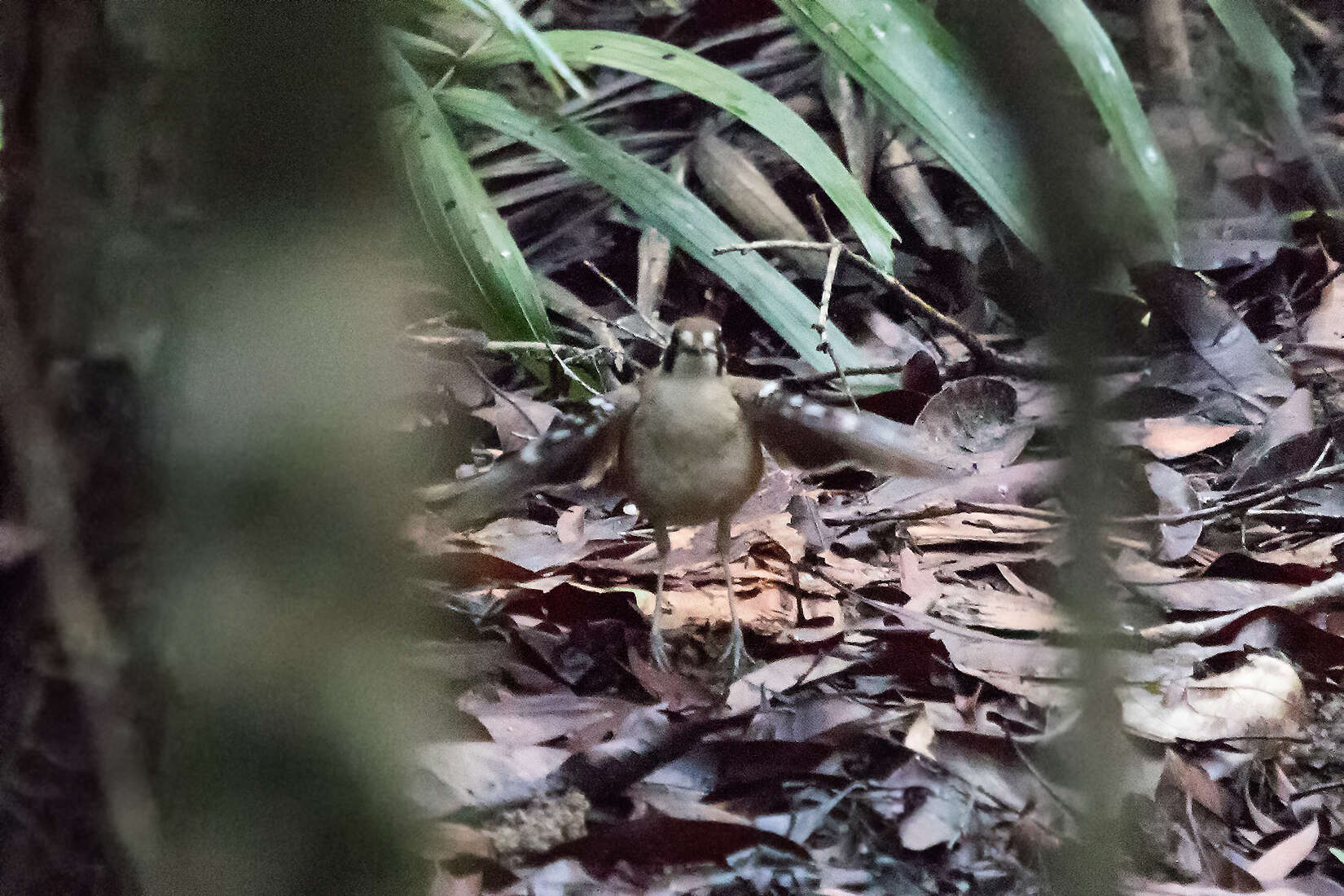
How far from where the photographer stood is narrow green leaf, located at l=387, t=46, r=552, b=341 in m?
3.89

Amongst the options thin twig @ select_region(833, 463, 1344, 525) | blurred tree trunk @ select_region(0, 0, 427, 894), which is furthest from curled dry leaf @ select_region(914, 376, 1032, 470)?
blurred tree trunk @ select_region(0, 0, 427, 894)

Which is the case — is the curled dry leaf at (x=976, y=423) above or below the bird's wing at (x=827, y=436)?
below

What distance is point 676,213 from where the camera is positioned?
422 centimetres

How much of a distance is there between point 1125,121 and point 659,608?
5.21ft

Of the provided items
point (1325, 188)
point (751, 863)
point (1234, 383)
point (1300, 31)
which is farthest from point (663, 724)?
point (1300, 31)

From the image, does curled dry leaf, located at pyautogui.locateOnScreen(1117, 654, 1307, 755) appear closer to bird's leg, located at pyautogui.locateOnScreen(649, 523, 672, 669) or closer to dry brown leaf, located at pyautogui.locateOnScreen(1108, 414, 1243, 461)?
bird's leg, located at pyautogui.locateOnScreen(649, 523, 672, 669)

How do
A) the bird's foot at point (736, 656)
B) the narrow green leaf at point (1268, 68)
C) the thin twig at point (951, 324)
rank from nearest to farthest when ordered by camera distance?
the bird's foot at point (736, 656)
the thin twig at point (951, 324)
the narrow green leaf at point (1268, 68)

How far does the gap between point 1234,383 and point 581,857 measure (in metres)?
3.15

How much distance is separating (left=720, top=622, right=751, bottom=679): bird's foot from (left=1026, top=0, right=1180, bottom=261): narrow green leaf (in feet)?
4.18

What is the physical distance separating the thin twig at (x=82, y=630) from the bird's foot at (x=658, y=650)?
170 centimetres

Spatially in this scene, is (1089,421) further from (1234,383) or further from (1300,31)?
(1300,31)

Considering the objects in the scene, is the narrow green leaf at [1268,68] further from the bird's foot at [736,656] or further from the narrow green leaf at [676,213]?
the bird's foot at [736,656]

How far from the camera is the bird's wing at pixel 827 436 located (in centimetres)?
303

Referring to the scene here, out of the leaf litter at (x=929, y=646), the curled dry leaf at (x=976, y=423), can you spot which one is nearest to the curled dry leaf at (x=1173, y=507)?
the leaf litter at (x=929, y=646)
